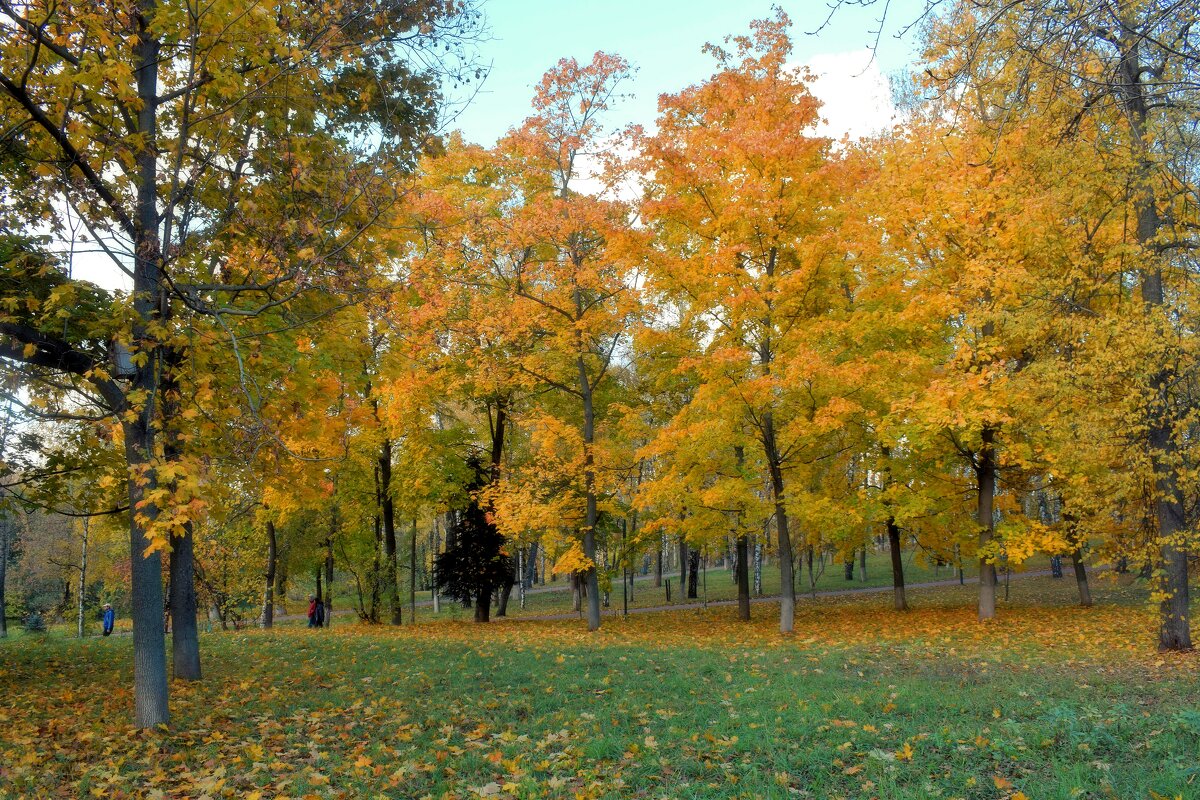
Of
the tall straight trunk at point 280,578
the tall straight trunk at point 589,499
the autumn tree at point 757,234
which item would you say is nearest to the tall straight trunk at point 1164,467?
the autumn tree at point 757,234

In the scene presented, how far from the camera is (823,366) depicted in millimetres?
14242

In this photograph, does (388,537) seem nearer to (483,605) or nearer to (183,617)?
(483,605)

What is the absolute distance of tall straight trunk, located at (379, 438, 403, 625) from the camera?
2216 centimetres

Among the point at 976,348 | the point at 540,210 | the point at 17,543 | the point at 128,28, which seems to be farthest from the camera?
the point at 17,543

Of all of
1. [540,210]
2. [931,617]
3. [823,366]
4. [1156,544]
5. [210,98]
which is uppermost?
[540,210]

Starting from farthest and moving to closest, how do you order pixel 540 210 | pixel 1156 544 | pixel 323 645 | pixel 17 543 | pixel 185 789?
pixel 17 543 < pixel 540 210 < pixel 323 645 < pixel 1156 544 < pixel 185 789

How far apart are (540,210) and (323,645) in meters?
10.1

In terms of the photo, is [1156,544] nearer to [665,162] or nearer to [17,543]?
[665,162]

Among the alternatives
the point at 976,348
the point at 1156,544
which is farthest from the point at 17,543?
the point at 1156,544

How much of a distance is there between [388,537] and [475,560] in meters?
2.89

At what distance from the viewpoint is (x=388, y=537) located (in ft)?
77.3

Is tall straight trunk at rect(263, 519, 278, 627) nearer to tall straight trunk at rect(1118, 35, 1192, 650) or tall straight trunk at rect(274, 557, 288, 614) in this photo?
tall straight trunk at rect(274, 557, 288, 614)

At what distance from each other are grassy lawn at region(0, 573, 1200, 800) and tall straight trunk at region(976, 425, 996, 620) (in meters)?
4.11

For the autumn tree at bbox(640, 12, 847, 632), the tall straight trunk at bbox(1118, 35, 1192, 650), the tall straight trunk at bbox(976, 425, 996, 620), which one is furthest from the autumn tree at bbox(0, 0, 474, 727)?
the tall straight trunk at bbox(976, 425, 996, 620)
